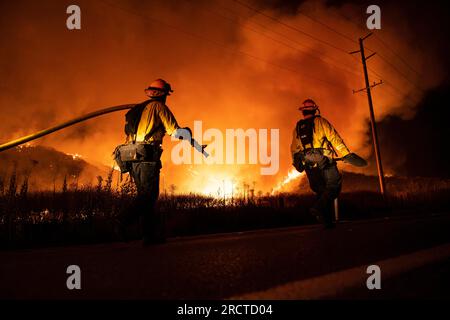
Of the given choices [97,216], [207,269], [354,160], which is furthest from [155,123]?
[354,160]

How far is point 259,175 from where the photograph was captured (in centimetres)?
7462

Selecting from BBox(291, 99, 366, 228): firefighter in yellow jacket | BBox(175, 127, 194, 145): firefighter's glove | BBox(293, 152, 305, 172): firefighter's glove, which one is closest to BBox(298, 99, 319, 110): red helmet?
BBox(291, 99, 366, 228): firefighter in yellow jacket

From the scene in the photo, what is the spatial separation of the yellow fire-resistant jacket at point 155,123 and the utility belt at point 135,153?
4.4 inches

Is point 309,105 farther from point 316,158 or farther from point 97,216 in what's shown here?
point 97,216

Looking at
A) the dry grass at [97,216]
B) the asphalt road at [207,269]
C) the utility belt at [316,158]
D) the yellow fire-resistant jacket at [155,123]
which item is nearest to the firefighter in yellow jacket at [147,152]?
the yellow fire-resistant jacket at [155,123]

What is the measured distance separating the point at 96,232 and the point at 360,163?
469 centimetres

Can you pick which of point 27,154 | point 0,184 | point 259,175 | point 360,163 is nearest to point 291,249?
point 360,163

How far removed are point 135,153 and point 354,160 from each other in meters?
3.81

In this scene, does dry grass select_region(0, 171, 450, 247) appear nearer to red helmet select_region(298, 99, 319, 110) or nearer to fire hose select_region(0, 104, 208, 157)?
fire hose select_region(0, 104, 208, 157)

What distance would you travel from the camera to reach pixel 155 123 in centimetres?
426

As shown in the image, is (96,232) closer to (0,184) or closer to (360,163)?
(0,184)

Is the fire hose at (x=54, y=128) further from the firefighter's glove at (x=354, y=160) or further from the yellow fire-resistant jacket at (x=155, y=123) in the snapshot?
the firefighter's glove at (x=354, y=160)

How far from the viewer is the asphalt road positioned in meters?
1.87

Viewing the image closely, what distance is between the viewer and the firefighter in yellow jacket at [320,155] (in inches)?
227
